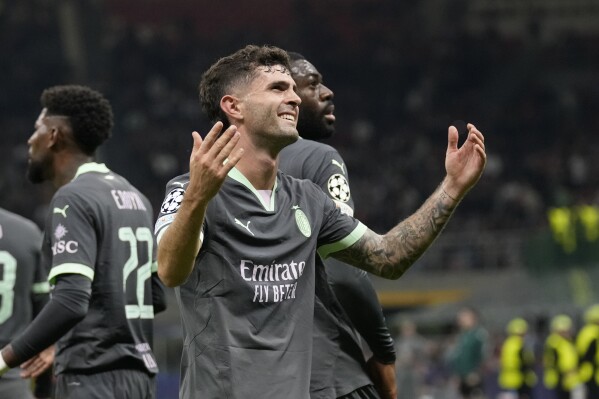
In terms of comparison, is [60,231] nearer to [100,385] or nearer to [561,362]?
[100,385]

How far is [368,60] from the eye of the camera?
35844 millimetres

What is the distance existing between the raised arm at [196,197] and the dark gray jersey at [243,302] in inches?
6.6

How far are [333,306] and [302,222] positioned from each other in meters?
1.05

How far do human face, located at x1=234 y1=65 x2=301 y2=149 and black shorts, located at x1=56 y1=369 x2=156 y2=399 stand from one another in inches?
65.8

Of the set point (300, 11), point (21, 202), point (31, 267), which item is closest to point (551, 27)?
point (300, 11)

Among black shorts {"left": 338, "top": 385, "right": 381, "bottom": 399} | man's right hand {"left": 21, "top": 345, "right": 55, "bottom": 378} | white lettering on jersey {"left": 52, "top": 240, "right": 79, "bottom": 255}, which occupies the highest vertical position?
white lettering on jersey {"left": 52, "top": 240, "right": 79, "bottom": 255}

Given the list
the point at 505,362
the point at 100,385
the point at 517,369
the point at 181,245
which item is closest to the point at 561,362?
the point at 517,369

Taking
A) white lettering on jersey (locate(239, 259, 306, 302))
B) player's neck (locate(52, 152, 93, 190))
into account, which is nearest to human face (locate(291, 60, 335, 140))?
player's neck (locate(52, 152, 93, 190))

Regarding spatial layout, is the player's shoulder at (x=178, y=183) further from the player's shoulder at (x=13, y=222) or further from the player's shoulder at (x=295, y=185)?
the player's shoulder at (x=13, y=222)

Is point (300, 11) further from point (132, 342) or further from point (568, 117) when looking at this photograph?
point (132, 342)

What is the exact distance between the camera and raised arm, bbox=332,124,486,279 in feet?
15.0

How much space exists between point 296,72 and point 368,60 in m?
30.1

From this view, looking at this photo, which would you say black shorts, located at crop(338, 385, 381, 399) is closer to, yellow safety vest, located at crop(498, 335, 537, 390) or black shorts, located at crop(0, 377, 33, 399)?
black shorts, located at crop(0, 377, 33, 399)

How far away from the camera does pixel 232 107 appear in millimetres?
4531
